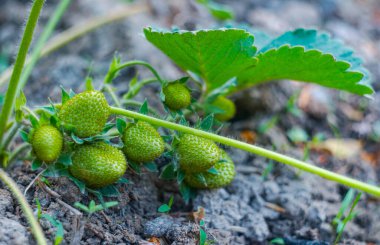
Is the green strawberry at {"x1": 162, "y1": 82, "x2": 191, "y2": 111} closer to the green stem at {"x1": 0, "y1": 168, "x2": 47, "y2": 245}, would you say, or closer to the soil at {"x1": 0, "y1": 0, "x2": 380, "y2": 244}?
the soil at {"x1": 0, "y1": 0, "x2": 380, "y2": 244}

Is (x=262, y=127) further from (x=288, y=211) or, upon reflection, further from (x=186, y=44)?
(x=186, y=44)

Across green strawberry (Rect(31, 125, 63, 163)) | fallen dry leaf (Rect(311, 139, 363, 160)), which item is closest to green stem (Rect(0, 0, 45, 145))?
green strawberry (Rect(31, 125, 63, 163))

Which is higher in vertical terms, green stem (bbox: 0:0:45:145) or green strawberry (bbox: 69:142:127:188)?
green stem (bbox: 0:0:45:145)

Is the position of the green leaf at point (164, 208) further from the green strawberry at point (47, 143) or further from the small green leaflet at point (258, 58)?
the small green leaflet at point (258, 58)

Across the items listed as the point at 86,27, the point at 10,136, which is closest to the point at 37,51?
the point at 10,136

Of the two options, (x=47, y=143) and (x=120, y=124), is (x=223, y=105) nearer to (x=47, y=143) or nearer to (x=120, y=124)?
(x=120, y=124)

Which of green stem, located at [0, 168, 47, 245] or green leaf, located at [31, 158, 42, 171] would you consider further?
green leaf, located at [31, 158, 42, 171]
